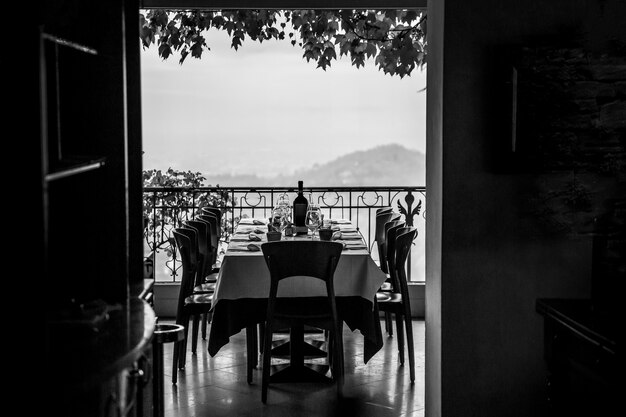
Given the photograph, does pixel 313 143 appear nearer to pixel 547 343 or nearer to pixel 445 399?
pixel 445 399

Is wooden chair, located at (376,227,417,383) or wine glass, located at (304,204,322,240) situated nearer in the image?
wooden chair, located at (376,227,417,383)

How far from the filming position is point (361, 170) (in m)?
8.55

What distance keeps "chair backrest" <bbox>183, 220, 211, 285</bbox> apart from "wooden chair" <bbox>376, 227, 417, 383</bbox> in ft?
4.31

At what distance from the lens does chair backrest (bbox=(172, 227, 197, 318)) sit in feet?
16.6

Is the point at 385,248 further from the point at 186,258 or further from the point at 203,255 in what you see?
the point at 186,258

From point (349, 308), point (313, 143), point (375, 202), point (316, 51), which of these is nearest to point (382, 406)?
point (349, 308)

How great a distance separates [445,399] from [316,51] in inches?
180

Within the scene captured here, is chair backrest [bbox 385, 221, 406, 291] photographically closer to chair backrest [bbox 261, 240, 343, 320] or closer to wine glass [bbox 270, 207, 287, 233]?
wine glass [bbox 270, 207, 287, 233]

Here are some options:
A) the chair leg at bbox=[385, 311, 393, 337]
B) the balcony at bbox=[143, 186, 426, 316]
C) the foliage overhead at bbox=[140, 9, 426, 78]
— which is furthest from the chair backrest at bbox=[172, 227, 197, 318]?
the foliage overhead at bbox=[140, 9, 426, 78]

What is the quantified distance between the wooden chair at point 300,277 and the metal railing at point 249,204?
8.92 feet

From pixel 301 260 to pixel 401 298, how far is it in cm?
102

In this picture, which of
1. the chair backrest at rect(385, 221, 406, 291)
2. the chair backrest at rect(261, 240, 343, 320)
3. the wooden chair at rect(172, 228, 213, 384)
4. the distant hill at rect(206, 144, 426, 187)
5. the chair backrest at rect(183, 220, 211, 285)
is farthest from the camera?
the distant hill at rect(206, 144, 426, 187)

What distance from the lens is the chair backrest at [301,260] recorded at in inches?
173

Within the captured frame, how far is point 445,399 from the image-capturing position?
3588mm
